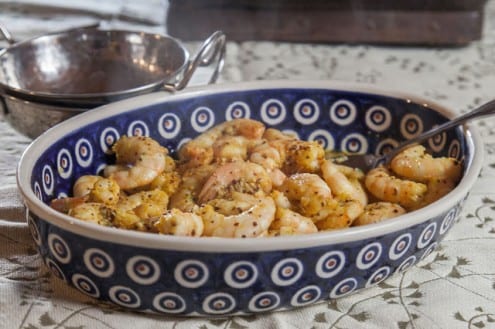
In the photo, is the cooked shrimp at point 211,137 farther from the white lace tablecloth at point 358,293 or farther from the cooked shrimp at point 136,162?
the white lace tablecloth at point 358,293

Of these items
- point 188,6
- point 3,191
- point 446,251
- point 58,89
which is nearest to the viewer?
point 446,251

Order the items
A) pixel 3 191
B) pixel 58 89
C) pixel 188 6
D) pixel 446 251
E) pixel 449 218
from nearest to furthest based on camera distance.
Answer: pixel 449 218
pixel 446 251
pixel 3 191
pixel 58 89
pixel 188 6

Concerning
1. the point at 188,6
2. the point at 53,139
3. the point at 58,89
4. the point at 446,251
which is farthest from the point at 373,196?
the point at 188,6

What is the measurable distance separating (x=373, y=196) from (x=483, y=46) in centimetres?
98

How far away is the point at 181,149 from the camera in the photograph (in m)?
0.94

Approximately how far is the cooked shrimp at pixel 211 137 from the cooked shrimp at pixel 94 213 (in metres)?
0.18

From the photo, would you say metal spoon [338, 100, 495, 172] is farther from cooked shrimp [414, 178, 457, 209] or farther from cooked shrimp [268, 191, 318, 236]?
cooked shrimp [268, 191, 318, 236]

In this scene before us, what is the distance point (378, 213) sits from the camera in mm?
737

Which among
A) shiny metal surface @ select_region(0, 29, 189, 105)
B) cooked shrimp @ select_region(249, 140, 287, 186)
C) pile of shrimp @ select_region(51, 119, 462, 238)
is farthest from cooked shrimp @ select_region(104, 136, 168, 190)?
shiny metal surface @ select_region(0, 29, 189, 105)

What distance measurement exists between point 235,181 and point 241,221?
0.12 m

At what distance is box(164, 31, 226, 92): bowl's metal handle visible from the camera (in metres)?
0.95

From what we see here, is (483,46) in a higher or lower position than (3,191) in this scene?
higher

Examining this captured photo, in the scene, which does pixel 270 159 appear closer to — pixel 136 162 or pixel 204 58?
pixel 136 162

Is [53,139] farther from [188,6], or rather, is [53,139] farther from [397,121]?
[188,6]
